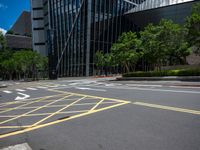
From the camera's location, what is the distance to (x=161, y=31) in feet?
84.7

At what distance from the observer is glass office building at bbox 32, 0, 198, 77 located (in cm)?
5200

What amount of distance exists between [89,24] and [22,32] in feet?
293

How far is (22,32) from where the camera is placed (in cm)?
12700

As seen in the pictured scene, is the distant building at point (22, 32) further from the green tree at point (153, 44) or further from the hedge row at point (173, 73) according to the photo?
the hedge row at point (173, 73)

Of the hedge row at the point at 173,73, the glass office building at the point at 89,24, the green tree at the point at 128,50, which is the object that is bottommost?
the hedge row at the point at 173,73

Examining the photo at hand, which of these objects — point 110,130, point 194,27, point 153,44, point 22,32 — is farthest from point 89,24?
point 22,32

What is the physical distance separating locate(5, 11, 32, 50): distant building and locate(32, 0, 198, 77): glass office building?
41717mm

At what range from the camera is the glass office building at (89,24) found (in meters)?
52.0

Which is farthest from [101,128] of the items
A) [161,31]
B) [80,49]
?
[80,49]

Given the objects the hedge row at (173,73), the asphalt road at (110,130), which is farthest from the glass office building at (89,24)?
the asphalt road at (110,130)

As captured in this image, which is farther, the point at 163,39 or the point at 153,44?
the point at 153,44

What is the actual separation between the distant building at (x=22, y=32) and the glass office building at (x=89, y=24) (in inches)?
1642

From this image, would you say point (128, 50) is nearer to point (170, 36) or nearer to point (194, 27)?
point (170, 36)

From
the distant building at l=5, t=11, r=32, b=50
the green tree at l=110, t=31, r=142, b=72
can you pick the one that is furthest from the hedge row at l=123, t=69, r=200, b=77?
the distant building at l=5, t=11, r=32, b=50
